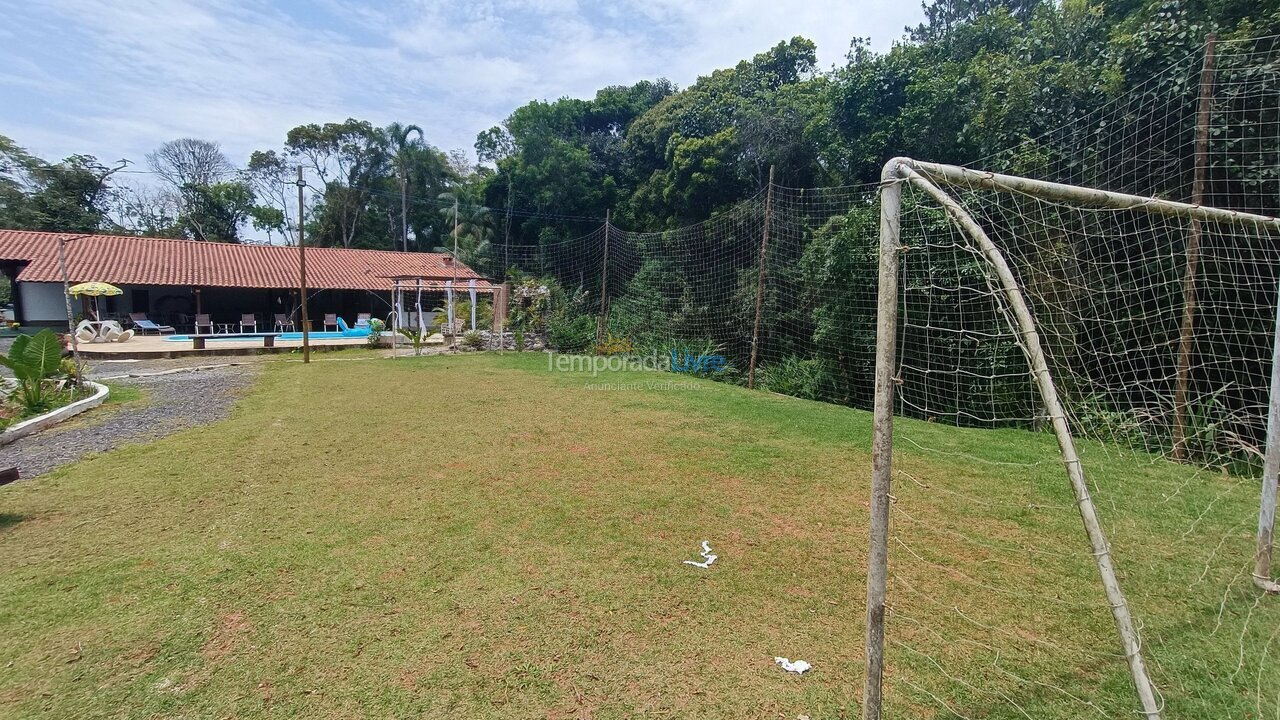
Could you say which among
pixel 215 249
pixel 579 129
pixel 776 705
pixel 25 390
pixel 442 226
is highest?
pixel 579 129

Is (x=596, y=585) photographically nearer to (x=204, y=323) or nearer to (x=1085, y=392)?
(x=1085, y=392)

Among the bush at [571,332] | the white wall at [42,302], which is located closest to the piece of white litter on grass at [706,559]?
the bush at [571,332]

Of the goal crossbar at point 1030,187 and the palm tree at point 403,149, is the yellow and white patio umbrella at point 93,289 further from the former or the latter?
the goal crossbar at point 1030,187

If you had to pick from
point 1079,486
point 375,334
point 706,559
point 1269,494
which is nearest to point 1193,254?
point 1269,494

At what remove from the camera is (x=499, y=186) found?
21.9m

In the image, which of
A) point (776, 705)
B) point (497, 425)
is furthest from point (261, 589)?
point (497, 425)

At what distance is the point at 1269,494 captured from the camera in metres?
2.58

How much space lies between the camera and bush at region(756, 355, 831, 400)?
880 centimetres

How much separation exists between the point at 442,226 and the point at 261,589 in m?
28.2

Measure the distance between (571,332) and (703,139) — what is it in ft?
20.8

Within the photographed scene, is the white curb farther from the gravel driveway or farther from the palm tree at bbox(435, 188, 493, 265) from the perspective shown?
the palm tree at bbox(435, 188, 493, 265)

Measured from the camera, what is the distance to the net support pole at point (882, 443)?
1.62m

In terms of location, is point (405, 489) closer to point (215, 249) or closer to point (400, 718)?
point (400, 718)

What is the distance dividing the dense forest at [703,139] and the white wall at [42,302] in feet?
33.8
